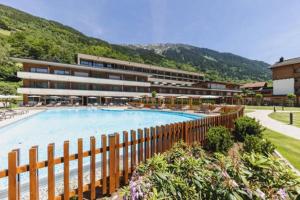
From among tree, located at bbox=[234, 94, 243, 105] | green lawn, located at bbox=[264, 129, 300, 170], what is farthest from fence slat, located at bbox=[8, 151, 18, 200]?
tree, located at bbox=[234, 94, 243, 105]

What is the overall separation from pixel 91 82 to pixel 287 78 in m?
55.4

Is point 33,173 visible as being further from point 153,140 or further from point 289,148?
point 289,148

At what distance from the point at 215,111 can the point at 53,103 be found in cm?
3445

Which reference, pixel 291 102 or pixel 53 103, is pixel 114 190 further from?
pixel 291 102

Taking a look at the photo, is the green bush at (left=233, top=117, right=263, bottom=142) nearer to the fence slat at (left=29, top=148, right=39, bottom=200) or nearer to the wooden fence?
the wooden fence

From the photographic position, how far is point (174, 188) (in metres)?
2.73

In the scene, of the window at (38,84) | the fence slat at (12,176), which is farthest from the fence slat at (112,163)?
the window at (38,84)

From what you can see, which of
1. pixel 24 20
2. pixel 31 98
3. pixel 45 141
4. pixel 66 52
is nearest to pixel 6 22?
pixel 24 20

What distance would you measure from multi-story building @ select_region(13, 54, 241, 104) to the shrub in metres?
44.7

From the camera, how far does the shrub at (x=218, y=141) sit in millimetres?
7547

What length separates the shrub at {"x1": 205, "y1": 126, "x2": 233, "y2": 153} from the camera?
7.55m

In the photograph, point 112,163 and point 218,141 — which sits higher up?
point 112,163

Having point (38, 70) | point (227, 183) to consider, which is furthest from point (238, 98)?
point (227, 183)

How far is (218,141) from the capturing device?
24.7 ft
